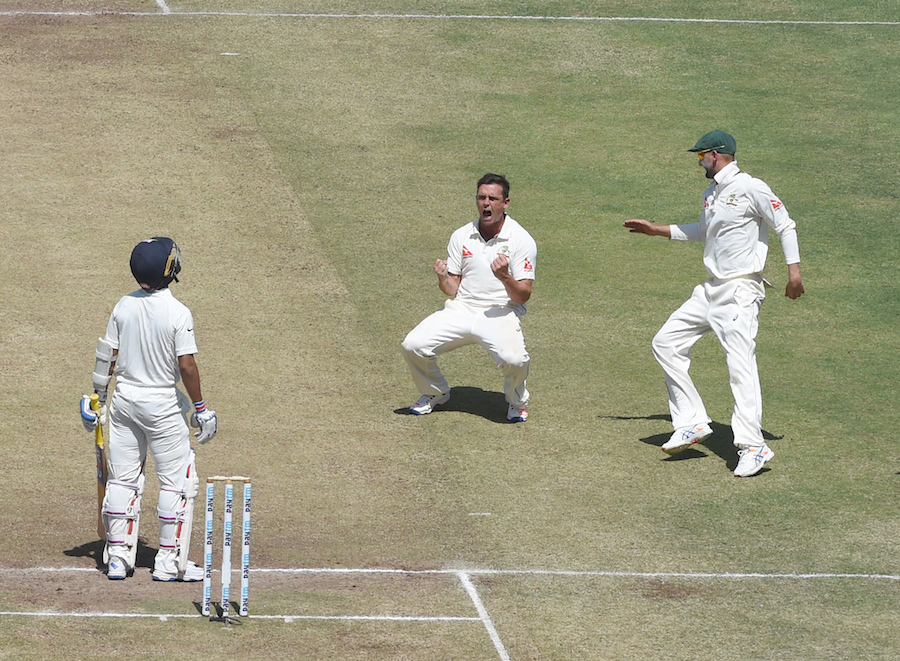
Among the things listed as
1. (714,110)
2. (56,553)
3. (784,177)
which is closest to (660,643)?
(56,553)

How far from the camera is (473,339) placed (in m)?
12.1

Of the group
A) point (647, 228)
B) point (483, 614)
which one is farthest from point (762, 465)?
point (483, 614)

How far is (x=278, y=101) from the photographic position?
20.0 m

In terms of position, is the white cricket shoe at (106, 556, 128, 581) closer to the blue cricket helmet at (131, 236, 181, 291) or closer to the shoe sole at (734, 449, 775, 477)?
the blue cricket helmet at (131, 236, 181, 291)

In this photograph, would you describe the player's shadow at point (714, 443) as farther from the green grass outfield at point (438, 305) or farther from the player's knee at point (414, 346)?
the player's knee at point (414, 346)

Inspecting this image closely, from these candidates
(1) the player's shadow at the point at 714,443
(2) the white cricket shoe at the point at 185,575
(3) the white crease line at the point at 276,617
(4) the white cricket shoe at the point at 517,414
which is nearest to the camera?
(3) the white crease line at the point at 276,617

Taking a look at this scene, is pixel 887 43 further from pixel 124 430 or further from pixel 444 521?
pixel 124 430

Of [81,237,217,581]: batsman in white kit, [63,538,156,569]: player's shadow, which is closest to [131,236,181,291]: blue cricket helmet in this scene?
[81,237,217,581]: batsman in white kit

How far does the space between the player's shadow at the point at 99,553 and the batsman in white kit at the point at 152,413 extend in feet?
Answer: 1.05

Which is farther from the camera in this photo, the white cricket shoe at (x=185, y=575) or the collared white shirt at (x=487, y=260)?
the collared white shirt at (x=487, y=260)

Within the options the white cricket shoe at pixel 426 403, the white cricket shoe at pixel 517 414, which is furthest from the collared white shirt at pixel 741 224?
the white cricket shoe at pixel 426 403

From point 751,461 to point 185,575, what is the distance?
4.66 metres

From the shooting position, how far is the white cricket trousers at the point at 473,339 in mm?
12000

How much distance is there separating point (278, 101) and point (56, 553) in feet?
38.2
